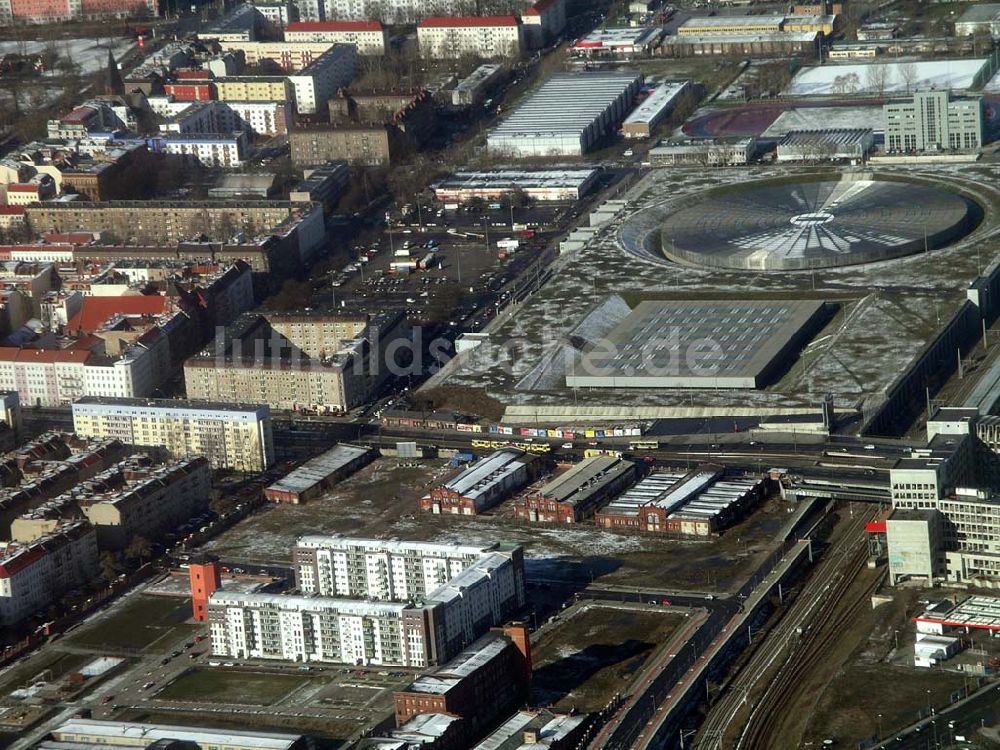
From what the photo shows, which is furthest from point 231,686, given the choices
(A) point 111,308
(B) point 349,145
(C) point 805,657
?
(B) point 349,145

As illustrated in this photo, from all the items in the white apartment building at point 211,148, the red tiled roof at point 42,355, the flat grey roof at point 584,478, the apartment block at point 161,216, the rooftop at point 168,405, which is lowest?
the flat grey roof at point 584,478

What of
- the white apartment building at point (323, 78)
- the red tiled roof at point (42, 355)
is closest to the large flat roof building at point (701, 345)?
the red tiled roof at point (42, 355)

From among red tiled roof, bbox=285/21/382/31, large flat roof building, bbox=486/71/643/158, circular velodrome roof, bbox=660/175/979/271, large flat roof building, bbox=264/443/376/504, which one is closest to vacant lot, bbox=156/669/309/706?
large flat roof building, bbox=264/443/376/504

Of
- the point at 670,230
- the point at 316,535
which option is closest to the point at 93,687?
the point at 316,535

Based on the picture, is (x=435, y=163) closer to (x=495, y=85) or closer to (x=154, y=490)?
(x=495, y=85)

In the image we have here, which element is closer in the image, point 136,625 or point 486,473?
point 136,625

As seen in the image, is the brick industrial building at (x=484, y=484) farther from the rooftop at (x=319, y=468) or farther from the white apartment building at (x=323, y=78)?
the white apartment building at (x=323, y=78)

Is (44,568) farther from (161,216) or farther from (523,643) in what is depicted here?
(161,216)
